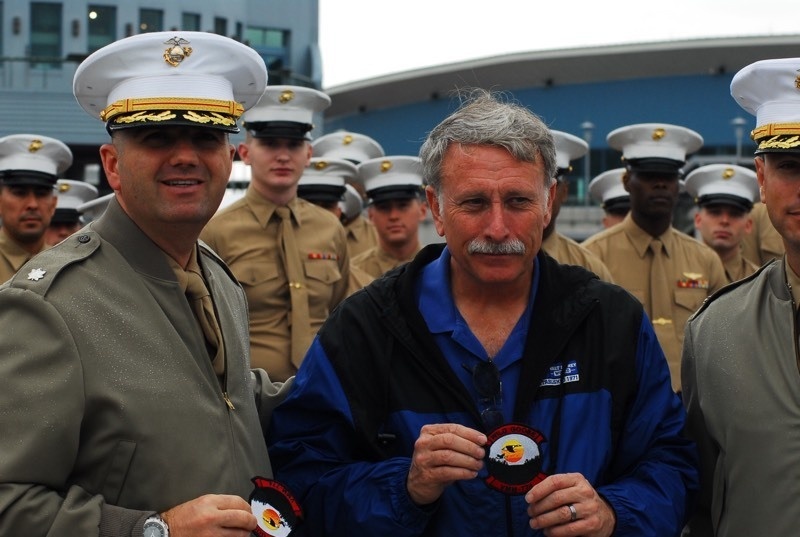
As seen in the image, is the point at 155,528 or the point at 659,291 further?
the point at 659,291

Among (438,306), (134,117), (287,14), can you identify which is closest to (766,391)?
(438,306)

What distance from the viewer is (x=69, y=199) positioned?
11359 millimetres

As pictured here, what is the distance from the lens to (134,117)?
344 cm

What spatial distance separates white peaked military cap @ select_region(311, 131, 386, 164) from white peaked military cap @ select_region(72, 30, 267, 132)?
30.8ft

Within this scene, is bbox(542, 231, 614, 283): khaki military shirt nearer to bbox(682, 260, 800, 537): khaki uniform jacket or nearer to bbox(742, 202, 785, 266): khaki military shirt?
bbox(742, 202, 785, 266): khaki military shirt

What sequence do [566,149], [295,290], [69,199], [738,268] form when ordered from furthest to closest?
[69,199], [738,268], [566,149], [295,290]

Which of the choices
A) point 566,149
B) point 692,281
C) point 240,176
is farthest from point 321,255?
point 240,176

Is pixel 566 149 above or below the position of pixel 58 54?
below

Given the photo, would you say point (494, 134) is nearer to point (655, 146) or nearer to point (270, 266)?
point (270, 266)

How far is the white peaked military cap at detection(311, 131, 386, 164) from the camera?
13078mm

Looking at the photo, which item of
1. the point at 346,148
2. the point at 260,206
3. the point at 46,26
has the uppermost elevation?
the point at 46,26

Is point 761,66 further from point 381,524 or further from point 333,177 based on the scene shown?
point 333,177

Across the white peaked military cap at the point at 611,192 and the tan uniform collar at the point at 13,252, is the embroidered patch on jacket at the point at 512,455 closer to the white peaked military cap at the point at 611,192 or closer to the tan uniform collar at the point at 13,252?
the tan uniform collar at the point at 13,252

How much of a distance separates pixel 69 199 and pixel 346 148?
10.3 ft
